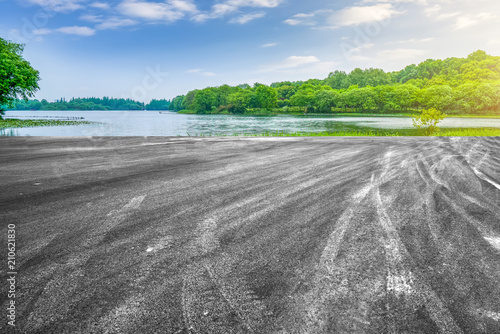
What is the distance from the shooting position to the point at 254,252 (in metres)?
3.47

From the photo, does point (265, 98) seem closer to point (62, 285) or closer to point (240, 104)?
point (240, 104)

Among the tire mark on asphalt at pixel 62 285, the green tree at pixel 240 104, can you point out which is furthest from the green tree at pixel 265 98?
the tire mark on asphalt at pixel 62 285

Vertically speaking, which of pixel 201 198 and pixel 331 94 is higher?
pixel 331 94

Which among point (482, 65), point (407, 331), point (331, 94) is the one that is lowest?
point (407, 331)

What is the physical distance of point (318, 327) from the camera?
2.26 metres

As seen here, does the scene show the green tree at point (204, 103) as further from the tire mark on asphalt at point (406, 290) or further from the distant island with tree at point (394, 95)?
the tire mark on asphalt at point (406, 290)

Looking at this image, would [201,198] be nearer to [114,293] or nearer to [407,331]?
[114,293]

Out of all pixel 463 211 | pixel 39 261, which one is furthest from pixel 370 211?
pixel 39 261

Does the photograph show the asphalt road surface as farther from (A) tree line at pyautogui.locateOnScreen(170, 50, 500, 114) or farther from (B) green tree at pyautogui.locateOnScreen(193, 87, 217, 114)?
(B) green tree at pyautogui.locateOnScreen(193, 87, 217, 114)

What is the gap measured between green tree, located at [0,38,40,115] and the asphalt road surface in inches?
1389

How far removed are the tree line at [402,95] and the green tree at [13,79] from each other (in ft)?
267

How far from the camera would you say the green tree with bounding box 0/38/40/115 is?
32963mm

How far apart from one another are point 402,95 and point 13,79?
98.6 meters

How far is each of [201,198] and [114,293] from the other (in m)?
2.98
